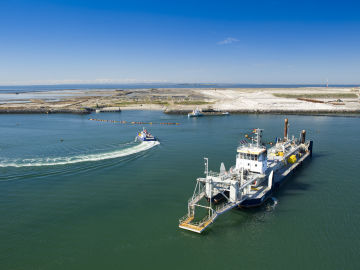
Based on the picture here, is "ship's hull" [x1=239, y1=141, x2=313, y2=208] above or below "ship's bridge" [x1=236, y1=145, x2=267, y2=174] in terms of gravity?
below

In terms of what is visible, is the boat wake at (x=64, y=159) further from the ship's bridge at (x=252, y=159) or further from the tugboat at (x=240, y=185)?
the ship's bridge at (x=252, y=159)

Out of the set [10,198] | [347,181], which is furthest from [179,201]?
[347,181]

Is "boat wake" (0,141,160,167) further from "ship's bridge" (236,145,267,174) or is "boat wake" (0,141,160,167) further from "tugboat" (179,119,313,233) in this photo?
"ship's bridge" (236,145,267,174)

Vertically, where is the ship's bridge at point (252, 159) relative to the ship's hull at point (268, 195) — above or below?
above

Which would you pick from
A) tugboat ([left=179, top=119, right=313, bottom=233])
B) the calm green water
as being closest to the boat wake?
the calm green water

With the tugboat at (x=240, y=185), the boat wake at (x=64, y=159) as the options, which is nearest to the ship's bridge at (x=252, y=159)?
the tugboat at (x=240, y=185)

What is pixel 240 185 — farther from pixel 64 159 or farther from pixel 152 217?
pixel 64 159

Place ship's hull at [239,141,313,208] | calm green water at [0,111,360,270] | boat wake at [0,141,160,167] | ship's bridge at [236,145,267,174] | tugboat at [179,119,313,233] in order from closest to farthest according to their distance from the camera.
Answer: calm green water at [0,111,360,270], tugboat at [179,119,313,233], ship's hull at [239,141,313,208], ship's bridge at [236,145,267,174], boat wake at [0,141,160,167]
